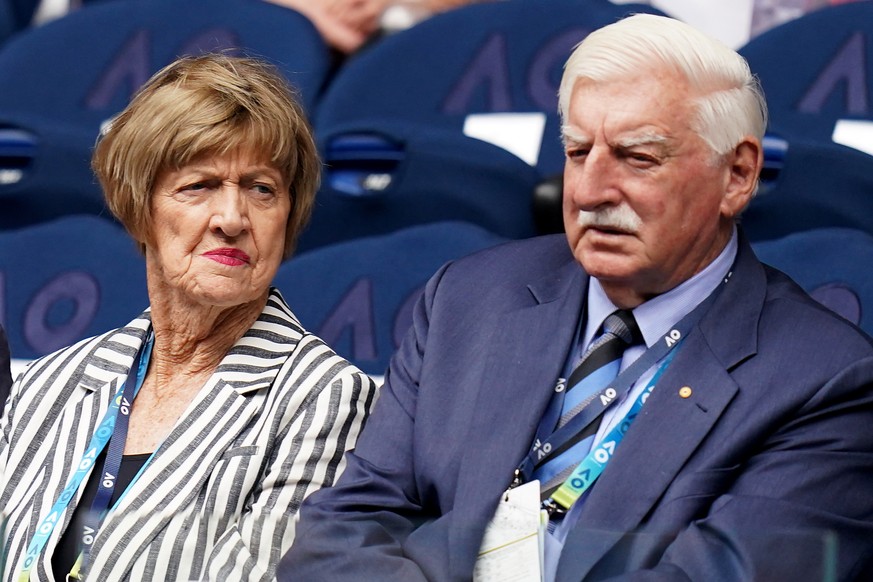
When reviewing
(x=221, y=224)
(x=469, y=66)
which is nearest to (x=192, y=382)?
(x=221, y=224)

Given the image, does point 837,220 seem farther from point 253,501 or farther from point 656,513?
point 253,501

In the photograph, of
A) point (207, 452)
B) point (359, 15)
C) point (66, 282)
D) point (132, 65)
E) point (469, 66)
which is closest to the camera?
point (207, 452)

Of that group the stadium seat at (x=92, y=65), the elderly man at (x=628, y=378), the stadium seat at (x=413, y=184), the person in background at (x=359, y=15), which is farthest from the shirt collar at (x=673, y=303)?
the person in background at (x=359, y=15)

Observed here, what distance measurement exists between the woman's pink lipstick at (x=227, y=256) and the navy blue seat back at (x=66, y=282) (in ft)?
2.10

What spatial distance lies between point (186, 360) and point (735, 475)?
0.76 m

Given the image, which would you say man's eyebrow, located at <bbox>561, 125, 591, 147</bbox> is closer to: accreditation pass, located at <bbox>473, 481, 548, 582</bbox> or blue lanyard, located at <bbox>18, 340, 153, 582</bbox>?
accreditation pass, located at <bbox>473, 481, 548, 582</bbox>

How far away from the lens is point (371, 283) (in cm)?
235

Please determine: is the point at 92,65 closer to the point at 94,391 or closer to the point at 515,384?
the point at 94,391

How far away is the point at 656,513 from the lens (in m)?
1.51

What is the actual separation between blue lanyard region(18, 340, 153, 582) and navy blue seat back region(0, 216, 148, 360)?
54 centimetres

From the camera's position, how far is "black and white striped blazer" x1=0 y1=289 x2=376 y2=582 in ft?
5.37

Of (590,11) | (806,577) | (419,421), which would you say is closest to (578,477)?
(419,421)

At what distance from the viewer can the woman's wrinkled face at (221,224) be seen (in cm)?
180

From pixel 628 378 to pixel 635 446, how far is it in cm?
10
